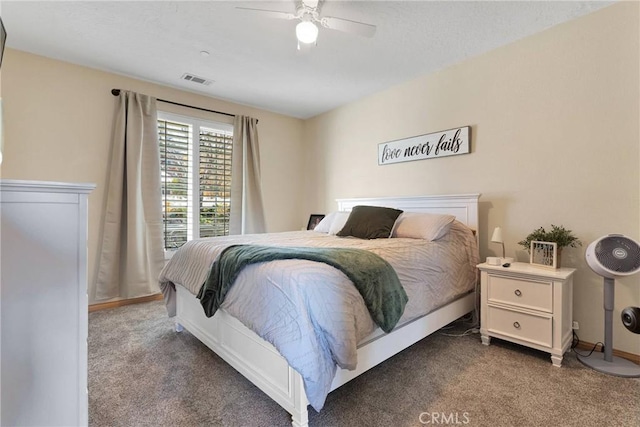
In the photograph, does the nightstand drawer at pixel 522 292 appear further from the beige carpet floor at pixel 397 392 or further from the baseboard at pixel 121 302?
the baseboard at pixel 121 302

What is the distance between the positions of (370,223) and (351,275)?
134 cm

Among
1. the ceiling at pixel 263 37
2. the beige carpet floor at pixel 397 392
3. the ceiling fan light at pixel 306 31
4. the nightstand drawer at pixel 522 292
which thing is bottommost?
the beige carpet floor at pixel 397 392

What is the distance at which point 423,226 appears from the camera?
2607 millimetres

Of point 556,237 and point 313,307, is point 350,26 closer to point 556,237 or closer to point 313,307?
point 313,307

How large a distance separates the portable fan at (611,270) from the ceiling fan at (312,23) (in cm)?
213

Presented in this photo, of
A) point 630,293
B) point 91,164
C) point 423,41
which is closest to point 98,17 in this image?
point 91,164

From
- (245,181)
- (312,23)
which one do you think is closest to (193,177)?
(245,181)

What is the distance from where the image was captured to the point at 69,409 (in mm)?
1014

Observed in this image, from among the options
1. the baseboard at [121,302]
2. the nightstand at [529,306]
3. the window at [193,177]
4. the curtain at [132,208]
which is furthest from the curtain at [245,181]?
the nightstand at [529,306]

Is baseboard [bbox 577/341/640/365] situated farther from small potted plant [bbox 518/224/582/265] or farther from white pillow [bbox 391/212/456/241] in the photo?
white pillow [bbox 391/212/456/241]

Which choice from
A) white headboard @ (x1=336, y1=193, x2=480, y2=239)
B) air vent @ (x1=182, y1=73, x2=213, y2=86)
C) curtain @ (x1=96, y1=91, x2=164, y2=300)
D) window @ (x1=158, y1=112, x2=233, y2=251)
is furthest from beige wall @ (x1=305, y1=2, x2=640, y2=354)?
curtain @ (x1=96, y1=91, x2=164, y2=300)

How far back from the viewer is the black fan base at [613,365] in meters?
1.89

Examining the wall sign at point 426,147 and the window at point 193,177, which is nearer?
the wall sign at point 426,147

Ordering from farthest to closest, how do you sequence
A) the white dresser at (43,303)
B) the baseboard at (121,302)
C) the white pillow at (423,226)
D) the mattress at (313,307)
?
the baseboard at (121,302) → the white pillow at (423,226) → the mattress at (313,307) → the white dresser at (43,303)
